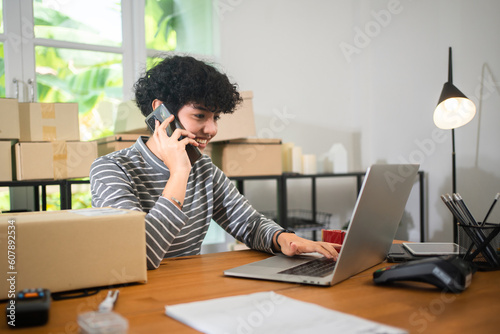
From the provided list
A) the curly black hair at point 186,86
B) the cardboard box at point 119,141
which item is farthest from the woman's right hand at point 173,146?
the cardboard box at point 119,141

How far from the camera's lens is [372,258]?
1.02m

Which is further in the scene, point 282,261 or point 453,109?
point 453,109

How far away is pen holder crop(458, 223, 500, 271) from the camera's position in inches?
39.6

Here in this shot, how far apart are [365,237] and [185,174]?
548 millimetres

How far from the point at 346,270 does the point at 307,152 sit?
2628mm

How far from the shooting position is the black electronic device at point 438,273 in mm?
807

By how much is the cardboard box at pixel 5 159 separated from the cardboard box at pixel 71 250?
4.52 ft

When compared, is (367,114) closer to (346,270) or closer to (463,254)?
(463,254)

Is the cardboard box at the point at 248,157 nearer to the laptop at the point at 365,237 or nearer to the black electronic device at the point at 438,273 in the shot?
the laptop at the point at 365,237

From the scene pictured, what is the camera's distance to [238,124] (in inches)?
101

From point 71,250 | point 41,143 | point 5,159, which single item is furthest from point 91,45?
point 71,250

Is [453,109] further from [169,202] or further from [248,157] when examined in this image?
[169,202]

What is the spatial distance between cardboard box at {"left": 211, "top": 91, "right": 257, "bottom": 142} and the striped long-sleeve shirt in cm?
98

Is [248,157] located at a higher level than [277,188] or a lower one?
higher
